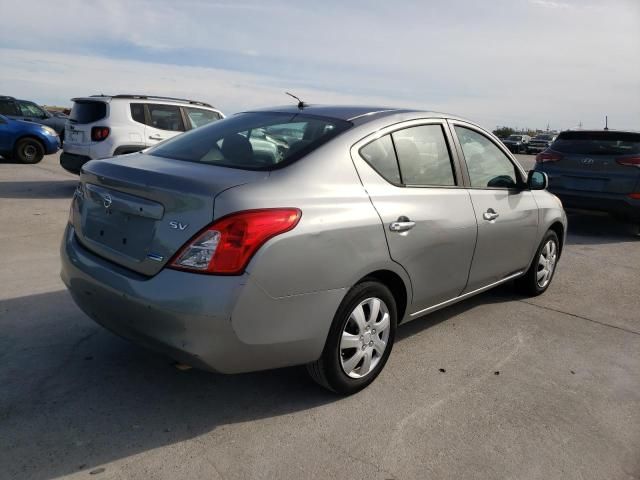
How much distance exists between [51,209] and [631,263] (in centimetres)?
788

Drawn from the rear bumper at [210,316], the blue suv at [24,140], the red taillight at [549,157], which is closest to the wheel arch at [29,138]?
the blue suv at [24,140]

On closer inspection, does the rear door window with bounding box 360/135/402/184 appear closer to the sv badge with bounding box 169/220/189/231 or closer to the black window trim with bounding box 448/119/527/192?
the black window trim with bounding box 448/119/527/192

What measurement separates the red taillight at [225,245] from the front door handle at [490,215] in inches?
79.9

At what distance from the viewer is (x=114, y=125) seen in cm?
948

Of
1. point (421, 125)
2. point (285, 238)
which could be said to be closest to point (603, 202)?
point (421, 125)

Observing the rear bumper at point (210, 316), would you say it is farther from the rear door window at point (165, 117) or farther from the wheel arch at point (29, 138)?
the wheel arch at point (29, 138)

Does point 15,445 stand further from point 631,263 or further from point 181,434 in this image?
point 631,263

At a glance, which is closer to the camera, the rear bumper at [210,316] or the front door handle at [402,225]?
the rear bumper at [210,316]

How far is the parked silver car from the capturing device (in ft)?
8.15

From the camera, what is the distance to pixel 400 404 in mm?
3096

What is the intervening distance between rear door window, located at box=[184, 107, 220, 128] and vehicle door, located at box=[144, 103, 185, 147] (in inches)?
8.2

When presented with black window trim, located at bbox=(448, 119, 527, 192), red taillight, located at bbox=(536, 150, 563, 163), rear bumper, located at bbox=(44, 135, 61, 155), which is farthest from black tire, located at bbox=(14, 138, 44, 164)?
black window trim, located at bbox=(448, 119, 527, 192)

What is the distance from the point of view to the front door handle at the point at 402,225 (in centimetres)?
311

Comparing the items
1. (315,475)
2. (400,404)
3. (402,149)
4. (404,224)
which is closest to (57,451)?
(315,475)
